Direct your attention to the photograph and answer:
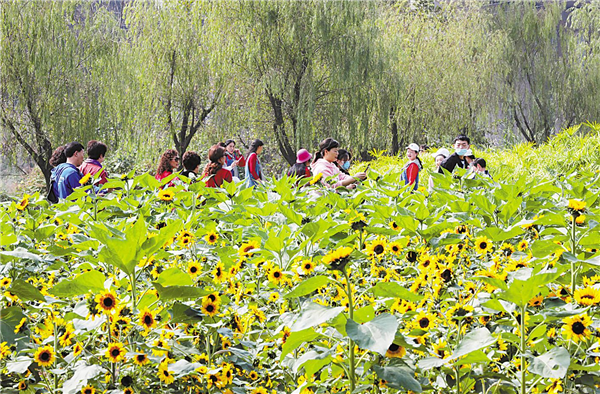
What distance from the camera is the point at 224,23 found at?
1237 centimetres

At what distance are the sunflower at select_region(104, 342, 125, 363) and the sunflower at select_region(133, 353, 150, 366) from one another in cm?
3

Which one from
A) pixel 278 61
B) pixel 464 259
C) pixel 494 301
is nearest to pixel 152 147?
pixel 278 61

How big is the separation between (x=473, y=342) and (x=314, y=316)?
1.19ft

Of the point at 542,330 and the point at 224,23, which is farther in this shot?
the point at 224,23

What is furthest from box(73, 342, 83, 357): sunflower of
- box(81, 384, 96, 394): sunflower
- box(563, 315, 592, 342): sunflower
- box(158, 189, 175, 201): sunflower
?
box(158, 189, 175, 201): sunflower

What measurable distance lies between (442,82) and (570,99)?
13.1ft

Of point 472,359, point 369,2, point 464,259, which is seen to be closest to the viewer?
point 472,359

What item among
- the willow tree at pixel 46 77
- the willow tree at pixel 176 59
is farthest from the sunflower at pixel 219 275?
the willow tree at pixel 176 59

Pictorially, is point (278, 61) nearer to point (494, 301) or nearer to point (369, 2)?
point (369, 2)

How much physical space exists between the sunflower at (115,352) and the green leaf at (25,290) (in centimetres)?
30

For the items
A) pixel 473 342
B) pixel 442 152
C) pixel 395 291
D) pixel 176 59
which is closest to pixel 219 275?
pixel 395 291

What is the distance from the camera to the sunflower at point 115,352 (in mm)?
1378

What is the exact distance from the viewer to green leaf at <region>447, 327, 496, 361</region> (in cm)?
124

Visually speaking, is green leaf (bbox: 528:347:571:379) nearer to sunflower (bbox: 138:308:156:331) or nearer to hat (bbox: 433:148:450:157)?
sunflower (bbox: 138:308:156:331)
